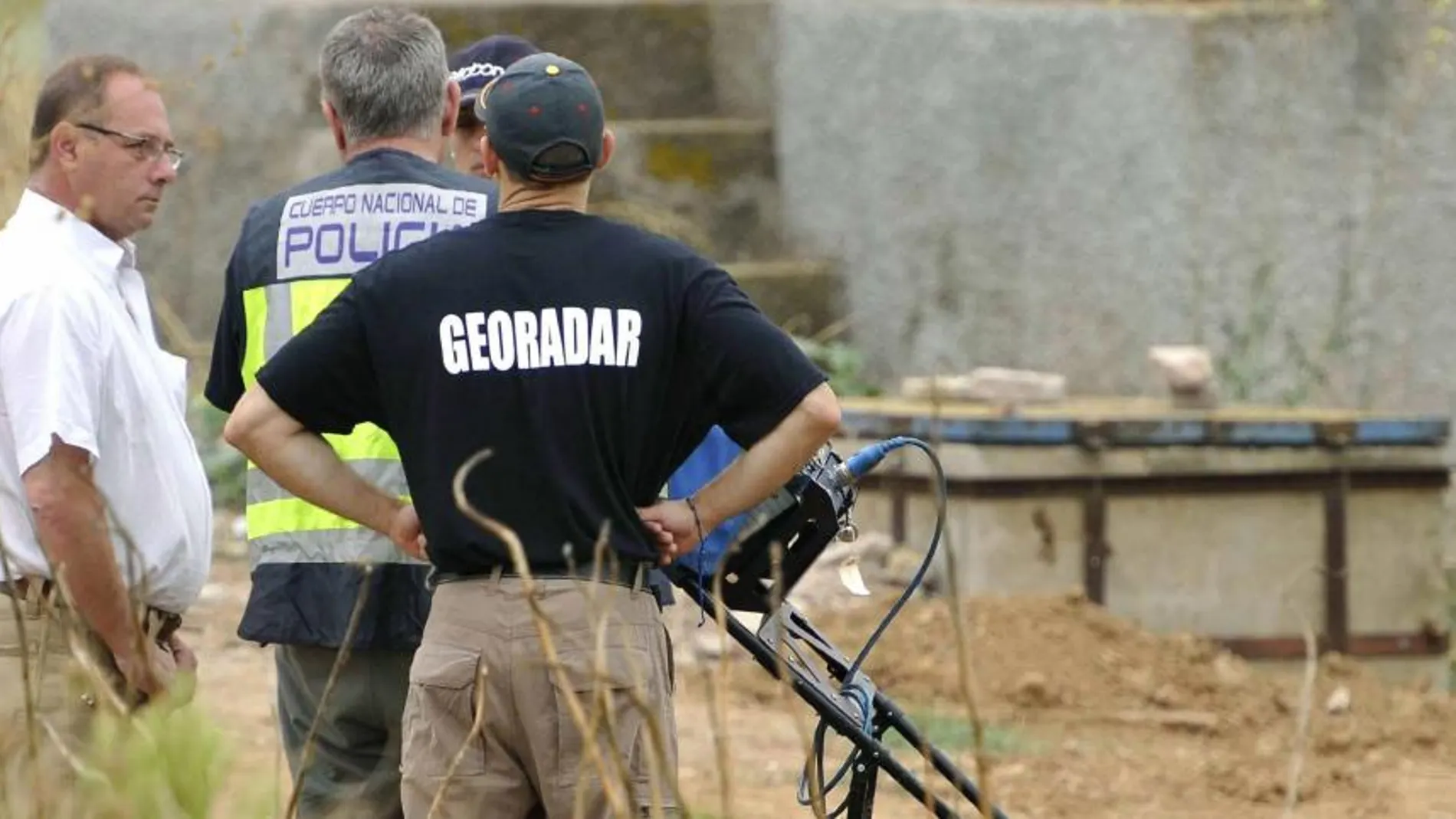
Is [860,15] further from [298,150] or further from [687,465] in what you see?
[687,465]

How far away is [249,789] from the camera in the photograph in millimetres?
3043

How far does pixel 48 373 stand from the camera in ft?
14.6

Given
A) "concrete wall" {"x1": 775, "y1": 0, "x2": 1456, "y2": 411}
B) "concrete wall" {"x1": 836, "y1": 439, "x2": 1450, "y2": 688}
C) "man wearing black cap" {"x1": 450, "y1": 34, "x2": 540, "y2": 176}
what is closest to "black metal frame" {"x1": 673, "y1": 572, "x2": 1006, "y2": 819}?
"man wearing black cap" {"x1": 450, "y1": 34, "x2": 540, "y2": 176}

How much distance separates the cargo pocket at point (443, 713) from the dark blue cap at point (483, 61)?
5.24 ft


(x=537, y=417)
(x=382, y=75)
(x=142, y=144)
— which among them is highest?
(x=382, y=75)

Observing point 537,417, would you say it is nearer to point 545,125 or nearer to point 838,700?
point 545,125

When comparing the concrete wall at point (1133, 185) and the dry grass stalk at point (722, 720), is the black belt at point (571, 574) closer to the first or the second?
the dry grass stalk at point (722, 720)

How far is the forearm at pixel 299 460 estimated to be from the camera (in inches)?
162

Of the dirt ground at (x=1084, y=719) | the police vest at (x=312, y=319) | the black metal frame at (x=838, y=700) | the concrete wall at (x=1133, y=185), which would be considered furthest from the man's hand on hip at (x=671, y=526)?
the concrete wall at (x=1133, y=185)

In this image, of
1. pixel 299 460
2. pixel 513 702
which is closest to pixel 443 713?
pixel 513 702

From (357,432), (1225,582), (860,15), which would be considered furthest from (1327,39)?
(357,432)

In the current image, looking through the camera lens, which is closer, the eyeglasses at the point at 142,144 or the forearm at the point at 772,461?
the forearm at the point at 772,461

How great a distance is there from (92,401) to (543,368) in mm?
982

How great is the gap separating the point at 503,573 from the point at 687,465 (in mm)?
494
